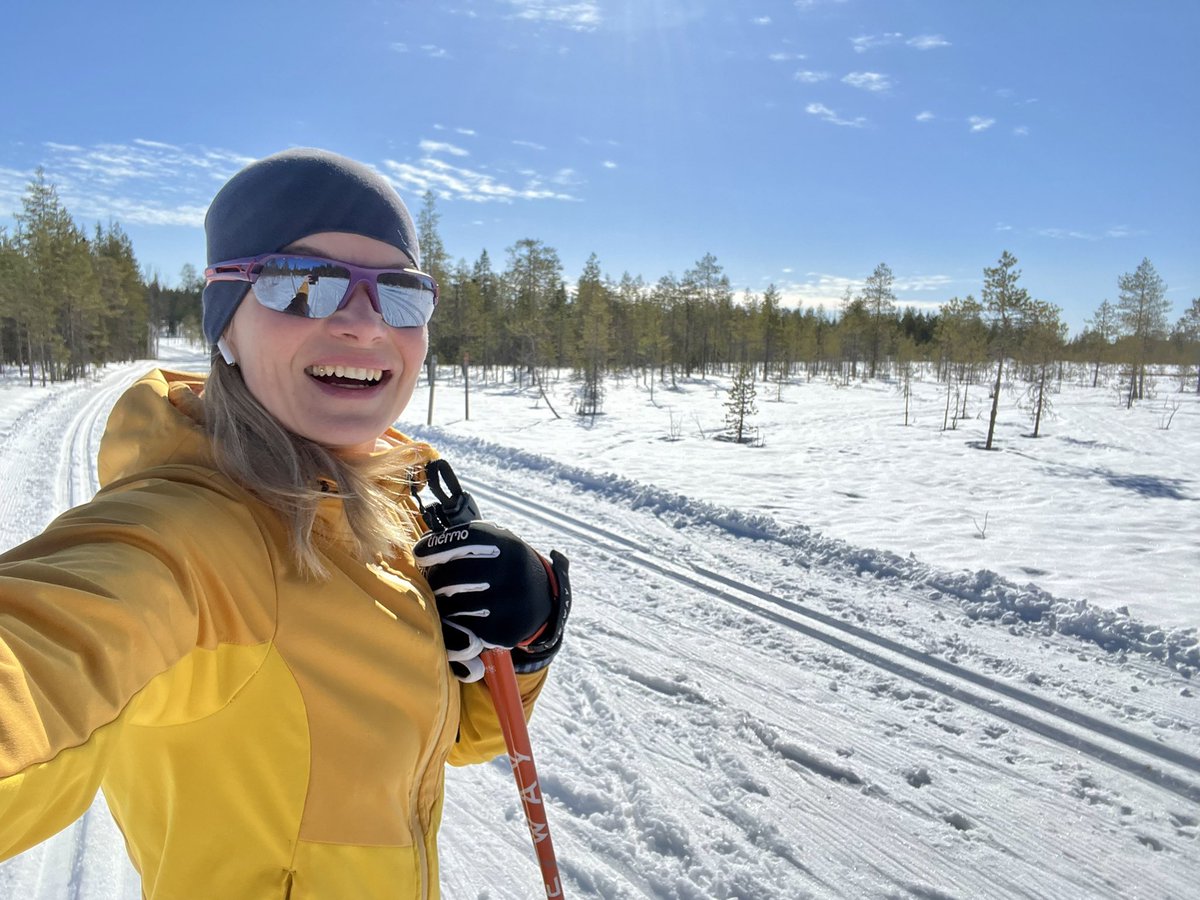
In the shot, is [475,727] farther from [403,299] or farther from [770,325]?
[770,325]

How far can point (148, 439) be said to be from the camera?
1.04 meters

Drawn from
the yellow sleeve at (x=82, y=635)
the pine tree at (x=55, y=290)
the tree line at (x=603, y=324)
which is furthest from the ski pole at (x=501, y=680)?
the pine tree at (x=55, y=290)

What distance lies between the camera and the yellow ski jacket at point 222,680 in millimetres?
719

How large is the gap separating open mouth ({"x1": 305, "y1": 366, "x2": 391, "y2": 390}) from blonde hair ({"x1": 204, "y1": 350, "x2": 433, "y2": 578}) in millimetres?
114

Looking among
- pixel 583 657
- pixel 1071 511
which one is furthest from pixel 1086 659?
pixel 1071 511

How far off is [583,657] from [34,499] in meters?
7.66

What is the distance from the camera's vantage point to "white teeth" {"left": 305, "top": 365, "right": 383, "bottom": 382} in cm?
118

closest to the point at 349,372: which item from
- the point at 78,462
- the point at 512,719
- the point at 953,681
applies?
the point at 512,719

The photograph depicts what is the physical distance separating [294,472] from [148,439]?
0.74ft

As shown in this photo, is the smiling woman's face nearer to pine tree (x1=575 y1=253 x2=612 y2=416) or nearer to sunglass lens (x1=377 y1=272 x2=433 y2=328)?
sunglass lens (x1=377 y1=272 x2=433 y2=328)

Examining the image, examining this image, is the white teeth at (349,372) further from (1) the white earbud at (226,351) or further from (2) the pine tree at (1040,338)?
(2) the pine tree at (1040,338)

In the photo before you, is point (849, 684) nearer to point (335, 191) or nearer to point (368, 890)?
point (368, 890)

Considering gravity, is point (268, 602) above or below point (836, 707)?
above

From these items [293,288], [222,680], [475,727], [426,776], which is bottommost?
[475,727]
